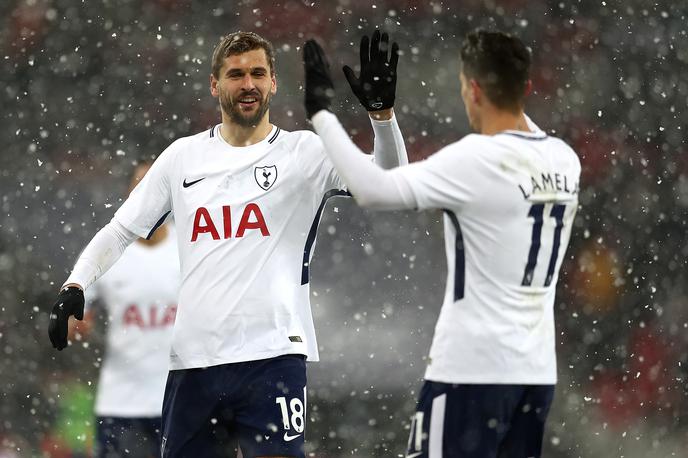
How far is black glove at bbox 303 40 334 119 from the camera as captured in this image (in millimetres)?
4074

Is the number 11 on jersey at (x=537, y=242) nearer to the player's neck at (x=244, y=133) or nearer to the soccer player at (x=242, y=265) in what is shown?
the soccer player at (x=242, y=265)

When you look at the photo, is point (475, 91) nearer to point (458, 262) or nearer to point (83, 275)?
point (458, 262)

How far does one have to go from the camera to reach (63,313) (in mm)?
4844

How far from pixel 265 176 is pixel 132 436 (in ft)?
6.45

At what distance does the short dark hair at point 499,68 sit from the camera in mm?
3865

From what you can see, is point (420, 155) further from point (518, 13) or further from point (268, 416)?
point (268, 416)

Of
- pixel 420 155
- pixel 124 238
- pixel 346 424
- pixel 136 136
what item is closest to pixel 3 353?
pixel 136 136

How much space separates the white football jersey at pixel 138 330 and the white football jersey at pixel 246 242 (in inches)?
53.2

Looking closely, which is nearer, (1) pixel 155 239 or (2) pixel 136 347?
(2) pixel 136 347

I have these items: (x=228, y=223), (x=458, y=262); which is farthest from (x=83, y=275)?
(x=458, y=262)

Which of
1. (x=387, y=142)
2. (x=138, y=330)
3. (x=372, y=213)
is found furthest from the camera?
(x=372, y=213)

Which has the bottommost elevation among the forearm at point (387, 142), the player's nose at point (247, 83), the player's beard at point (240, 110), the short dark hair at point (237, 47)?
the forearm at point (387, 142)

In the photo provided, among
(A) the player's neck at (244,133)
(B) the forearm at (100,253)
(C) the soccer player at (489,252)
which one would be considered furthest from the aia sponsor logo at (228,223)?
(C) the soccer player at (489,252)

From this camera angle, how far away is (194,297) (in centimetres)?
484
